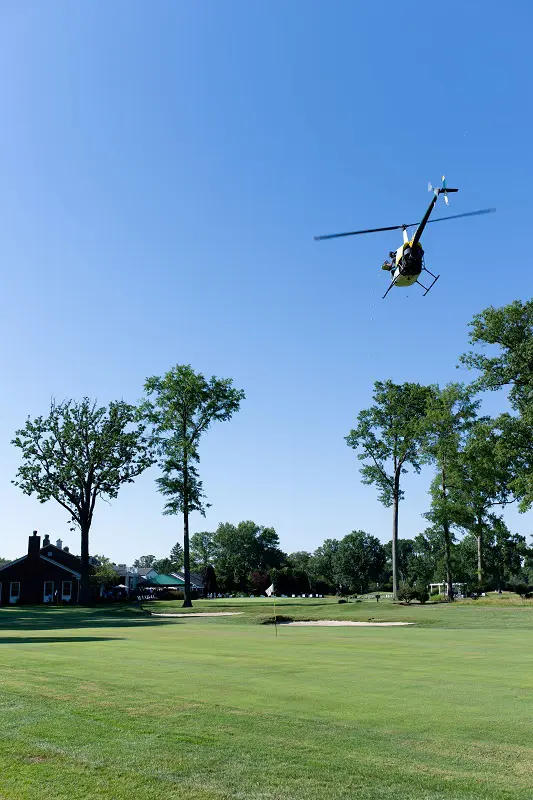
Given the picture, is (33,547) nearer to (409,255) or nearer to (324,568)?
(409,255)

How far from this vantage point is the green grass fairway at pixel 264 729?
23.1ft

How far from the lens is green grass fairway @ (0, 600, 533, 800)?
7.05 m

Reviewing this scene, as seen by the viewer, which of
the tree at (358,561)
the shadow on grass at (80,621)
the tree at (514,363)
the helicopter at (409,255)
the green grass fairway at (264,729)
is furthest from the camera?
the tree at (358,561)

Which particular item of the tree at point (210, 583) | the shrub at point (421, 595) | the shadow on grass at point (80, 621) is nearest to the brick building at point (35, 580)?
the shadow on grass at point (80, 621)

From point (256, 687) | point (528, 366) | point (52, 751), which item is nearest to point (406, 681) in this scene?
point (256, 687)

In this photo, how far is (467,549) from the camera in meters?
124

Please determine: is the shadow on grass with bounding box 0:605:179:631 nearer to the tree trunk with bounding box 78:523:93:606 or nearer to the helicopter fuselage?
the tree trunk with bounding box 78:523:93:606

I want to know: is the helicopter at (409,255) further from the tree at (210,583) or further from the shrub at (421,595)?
the tree at (210,583)

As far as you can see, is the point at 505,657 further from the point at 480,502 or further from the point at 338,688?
the point at 480,502

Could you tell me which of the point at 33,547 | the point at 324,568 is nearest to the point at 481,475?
the point at 33,547

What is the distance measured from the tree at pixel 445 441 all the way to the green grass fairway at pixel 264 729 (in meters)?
50.7

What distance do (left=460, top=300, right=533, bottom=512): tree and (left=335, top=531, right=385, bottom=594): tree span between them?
350 feet

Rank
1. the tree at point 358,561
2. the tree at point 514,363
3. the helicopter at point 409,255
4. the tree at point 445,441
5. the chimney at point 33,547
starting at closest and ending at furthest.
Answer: the helicopter at point 409,255 < the tree at point 514,363 < the tree at point 445,441 < the chimney at point 33,547 < the tree at point 358,561

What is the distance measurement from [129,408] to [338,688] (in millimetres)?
65787
